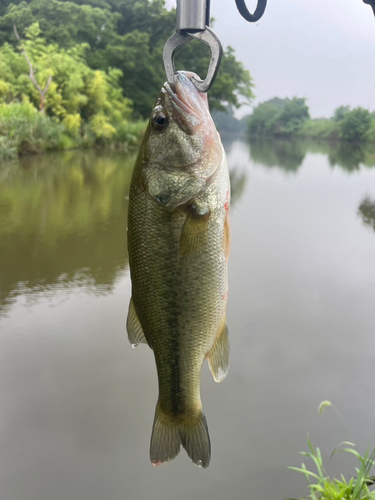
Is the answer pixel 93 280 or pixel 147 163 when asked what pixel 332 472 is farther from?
pixel 93 280

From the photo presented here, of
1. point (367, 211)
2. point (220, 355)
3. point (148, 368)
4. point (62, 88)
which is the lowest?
point (148, 368)

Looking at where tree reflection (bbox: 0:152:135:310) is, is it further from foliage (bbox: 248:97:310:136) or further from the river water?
foliage (bbox: 248:97:310:136)

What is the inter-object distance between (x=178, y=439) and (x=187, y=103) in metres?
1.05

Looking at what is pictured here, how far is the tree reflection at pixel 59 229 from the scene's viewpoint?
21.5 feet

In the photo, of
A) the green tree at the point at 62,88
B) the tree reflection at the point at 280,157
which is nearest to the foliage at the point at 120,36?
the green tree at the point at 62,88

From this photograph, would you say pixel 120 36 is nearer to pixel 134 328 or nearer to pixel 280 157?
pixel 280 157

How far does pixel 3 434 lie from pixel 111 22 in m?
36.6

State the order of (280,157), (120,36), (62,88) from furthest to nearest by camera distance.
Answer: (120,36), (280,157), (62,88)

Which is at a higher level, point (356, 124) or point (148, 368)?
point (356, 124)

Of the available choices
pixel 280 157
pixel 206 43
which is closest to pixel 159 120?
pixel 206 43

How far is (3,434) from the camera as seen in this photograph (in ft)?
12.0

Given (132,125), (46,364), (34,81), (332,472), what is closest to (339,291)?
(332,472)

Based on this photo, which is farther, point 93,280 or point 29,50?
point 29,50

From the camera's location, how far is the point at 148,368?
4.55 metres
